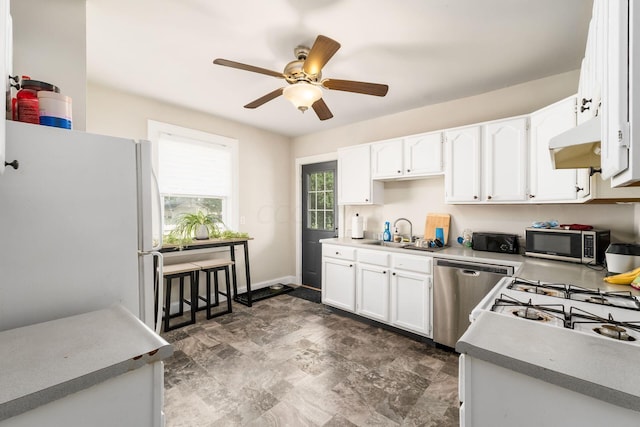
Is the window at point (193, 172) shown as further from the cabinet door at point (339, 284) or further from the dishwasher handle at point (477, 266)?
the dishwasher handle at point (477, 266)

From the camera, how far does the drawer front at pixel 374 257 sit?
2.99m

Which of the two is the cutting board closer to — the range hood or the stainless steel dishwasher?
the stainless steel dishwasher

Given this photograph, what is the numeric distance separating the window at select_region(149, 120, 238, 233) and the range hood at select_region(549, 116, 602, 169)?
11.8ft

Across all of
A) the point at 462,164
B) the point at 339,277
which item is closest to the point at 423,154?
the point at 462,164

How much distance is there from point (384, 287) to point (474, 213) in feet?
4.21

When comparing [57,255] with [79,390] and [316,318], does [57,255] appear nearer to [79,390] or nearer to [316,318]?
[79,390]

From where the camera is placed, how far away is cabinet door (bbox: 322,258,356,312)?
10.8ft

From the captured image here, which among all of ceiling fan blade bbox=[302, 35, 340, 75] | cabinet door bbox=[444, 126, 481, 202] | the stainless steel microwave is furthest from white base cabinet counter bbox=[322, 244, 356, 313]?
ceiling fan blade bbox=[302, 35, 340, 75]

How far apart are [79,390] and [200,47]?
7.67 ft

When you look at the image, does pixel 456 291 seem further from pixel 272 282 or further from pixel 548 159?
pixel 272 282

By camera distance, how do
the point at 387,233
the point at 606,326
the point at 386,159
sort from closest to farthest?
the point at 606,326
the point at 386,159
the point at 387,233

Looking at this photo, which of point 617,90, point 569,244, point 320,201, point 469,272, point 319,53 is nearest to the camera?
point 617,90

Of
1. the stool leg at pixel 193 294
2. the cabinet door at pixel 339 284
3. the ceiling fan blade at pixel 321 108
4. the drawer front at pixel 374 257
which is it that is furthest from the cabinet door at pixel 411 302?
the stool leg at pixel 193 294

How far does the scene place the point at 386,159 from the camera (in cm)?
334
